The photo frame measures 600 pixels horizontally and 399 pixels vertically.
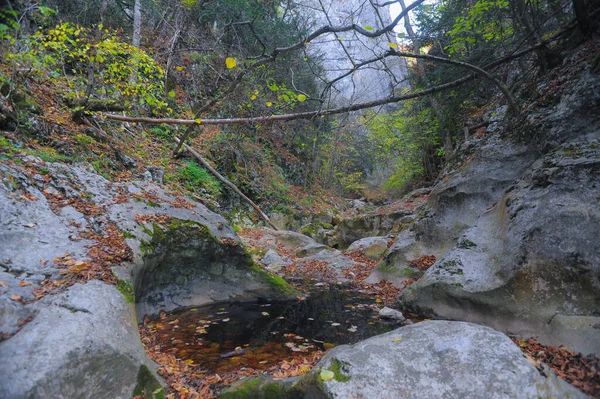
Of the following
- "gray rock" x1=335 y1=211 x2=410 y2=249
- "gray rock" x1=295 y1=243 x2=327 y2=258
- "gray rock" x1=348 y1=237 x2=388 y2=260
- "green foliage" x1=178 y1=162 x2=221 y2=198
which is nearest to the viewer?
"gray rock" x1=348 y1=237 x2=388 y2=260

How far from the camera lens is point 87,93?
6.64 m

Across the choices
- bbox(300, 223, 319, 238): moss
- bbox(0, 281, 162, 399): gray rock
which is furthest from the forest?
bbox(300, 223, 319, 238): moss

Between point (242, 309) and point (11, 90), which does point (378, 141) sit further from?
point (11, 90)

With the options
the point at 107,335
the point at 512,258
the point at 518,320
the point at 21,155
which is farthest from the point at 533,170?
the point at 21,155

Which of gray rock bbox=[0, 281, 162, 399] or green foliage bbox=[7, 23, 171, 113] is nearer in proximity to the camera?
gray rock bbox=[0, 281, 162, 399]

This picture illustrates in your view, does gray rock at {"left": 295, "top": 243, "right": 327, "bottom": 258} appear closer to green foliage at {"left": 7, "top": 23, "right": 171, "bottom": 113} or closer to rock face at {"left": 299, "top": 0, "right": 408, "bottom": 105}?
rock face at {"left": 299, "top": 0, "right": 408, "bottom": 105}

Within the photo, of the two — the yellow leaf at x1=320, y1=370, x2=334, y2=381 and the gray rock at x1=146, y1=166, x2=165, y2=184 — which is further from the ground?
the gray rock at x1=146, y1=166, x2=165, y2=184

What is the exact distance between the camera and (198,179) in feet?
35.5

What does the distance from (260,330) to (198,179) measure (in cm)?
736

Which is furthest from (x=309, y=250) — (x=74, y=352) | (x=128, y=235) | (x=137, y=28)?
(x=137, y=28)

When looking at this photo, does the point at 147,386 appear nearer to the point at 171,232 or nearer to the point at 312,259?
the point at 171,232

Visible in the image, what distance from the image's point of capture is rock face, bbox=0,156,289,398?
2.31m

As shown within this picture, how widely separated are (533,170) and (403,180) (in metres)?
15.8

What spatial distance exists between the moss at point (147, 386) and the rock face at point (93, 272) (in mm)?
10
